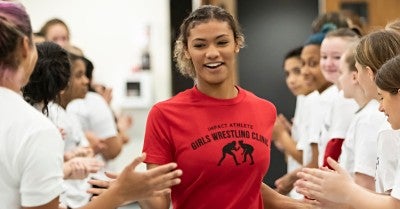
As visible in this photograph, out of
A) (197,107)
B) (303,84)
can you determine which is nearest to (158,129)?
(197,107)

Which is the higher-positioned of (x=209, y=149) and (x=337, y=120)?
(x=209, y=149)

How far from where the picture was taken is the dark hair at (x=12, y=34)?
1698mm

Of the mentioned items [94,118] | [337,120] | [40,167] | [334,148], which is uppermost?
[40,167]

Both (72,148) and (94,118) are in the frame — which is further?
(94,118)

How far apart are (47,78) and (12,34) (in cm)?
102

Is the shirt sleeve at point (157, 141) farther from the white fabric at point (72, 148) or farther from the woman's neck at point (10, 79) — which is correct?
the white fabric at point (72, 148)

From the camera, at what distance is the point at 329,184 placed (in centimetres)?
219

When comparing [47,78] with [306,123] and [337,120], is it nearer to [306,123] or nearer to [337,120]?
[337,120]

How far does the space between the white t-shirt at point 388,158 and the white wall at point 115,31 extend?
5.42m

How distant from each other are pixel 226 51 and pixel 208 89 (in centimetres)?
Answer: 14

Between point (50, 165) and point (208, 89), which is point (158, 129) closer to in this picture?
point (208, 89)

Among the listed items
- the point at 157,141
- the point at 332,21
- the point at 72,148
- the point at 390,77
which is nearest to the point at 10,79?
the point at 157,141

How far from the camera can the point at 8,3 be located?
1808 millimetres

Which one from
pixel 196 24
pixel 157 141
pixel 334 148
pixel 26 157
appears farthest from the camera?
pixel 334 148
